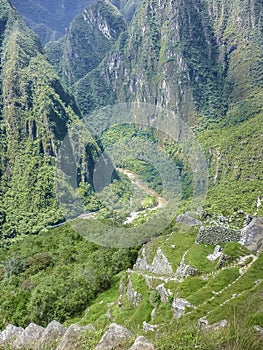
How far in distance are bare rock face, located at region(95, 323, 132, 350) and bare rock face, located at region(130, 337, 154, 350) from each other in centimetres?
43

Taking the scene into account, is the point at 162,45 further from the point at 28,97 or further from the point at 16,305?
the point at 16,305

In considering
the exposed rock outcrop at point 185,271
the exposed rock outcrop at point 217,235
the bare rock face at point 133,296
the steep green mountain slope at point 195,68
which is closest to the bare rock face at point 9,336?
the bare rock face at point 133,296

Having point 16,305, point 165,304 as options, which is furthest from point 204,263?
point 16,305

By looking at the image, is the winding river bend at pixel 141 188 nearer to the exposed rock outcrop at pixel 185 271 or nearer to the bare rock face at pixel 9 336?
the exposed rock outcrop at pixel 185 271

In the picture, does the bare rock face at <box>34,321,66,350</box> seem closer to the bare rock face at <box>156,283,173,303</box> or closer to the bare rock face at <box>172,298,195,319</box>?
the bare rock face at <box>172,298,195,319</box>

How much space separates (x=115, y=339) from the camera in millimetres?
6289

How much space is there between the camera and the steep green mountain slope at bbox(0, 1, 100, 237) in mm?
60281

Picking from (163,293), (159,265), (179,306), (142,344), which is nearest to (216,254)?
(163,293)

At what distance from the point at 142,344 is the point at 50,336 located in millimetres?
2954

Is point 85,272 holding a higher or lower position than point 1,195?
lower

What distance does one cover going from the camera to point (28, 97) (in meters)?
75.1

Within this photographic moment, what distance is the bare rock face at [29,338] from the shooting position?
25.8ft

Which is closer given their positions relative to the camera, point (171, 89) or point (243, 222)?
point (243, 222)

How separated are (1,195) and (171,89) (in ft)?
184
